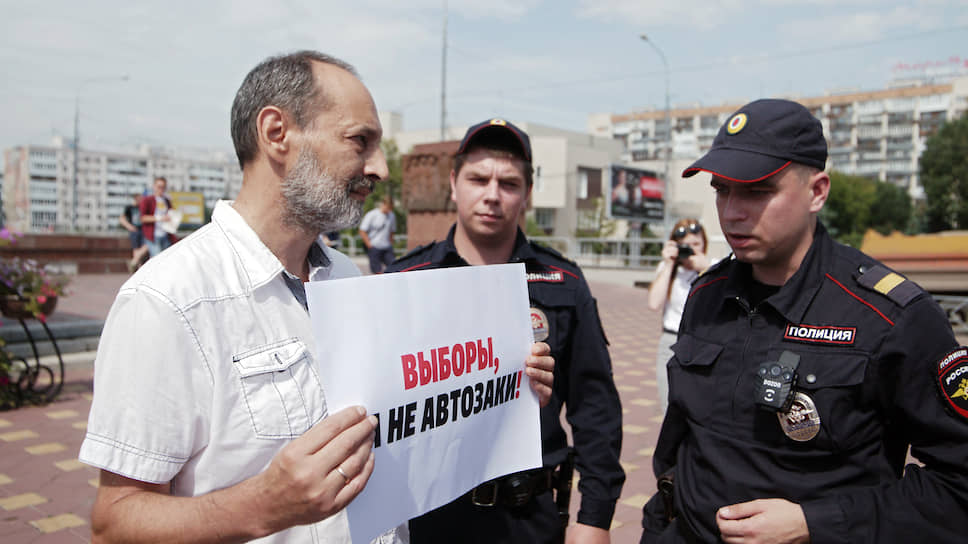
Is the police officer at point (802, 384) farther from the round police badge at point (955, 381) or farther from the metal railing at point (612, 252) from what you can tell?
the metal railing at point (612, 252)

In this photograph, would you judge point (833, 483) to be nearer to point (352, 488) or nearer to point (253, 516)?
point (352, 488)

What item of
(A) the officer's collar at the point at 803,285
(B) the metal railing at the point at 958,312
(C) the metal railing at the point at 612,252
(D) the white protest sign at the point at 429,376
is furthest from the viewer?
(C) the metal railing at the point at 612,252

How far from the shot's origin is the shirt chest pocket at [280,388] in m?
1.34

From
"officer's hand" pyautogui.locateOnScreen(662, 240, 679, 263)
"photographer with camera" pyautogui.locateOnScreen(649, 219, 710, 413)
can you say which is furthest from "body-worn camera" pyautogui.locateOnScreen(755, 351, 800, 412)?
"officer's hand" pyautogui.locateOnScreen(662, 240, 679, 263)

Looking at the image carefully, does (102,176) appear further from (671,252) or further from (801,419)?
(801,419)

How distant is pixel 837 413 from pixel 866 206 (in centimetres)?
6728

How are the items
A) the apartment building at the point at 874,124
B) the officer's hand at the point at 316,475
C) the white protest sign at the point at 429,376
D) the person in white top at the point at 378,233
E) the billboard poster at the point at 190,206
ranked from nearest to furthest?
the officer's hand at the point at 316,475, the white protest sign at the point at 429,376, the person in white top at the point at 378,233, the billboard poster at the point at 190,206, the apartment building at the point at 874,124

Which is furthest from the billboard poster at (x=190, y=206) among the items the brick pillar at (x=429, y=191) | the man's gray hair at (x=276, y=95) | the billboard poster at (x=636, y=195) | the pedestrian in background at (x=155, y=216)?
the man's gray hair at (x=276, y=95)

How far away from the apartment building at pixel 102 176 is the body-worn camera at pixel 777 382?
122 meters

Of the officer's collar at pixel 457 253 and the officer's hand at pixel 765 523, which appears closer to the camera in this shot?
the officer's hand at pixel 765 523

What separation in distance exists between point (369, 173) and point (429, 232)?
11.4m

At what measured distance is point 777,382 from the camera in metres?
1.58

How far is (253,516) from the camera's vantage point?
1182 mm

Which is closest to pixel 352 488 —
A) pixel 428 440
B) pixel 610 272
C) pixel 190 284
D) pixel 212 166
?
pixel 428 440
